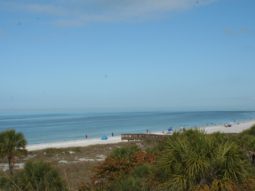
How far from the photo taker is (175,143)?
35.7 ft

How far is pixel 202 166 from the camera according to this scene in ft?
33.0

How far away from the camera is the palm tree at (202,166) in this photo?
33.1 feet

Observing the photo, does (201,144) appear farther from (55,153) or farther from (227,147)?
(55,153)

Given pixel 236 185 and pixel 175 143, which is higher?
pixel 175 143

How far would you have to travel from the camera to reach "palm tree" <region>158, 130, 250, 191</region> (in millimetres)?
10086

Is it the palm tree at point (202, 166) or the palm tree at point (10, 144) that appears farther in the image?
the palm tree at point (10, 144)

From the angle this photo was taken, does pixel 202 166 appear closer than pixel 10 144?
Yes

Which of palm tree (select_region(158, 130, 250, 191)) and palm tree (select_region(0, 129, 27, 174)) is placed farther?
palm tree (select_region(0, 129, 27, 174))

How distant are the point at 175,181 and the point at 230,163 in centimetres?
141

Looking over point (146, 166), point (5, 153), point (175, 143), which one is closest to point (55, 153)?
point (5, 153)

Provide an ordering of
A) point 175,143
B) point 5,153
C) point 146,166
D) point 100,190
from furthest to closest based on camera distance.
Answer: point 5,153 < point 146,166 < point 175,143 < point 100,190

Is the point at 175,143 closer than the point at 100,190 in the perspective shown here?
No

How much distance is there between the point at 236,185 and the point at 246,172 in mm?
495

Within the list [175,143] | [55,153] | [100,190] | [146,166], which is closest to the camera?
[100,190]
